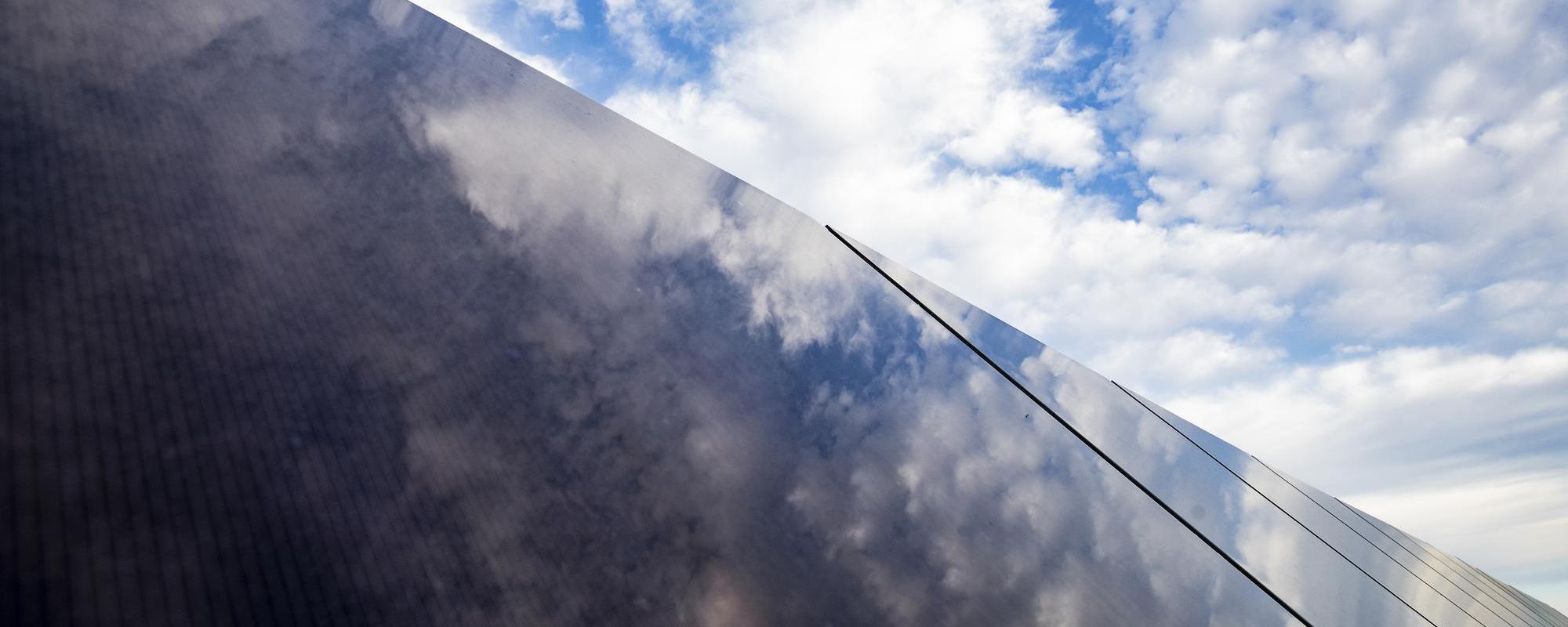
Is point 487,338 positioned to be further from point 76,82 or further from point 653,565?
point 76,82

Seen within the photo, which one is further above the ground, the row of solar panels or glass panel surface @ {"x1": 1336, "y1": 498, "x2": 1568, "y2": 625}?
glass panel surface @ {"x1": 1336, "y1": 498, "x2": 1568, "y2": 625}

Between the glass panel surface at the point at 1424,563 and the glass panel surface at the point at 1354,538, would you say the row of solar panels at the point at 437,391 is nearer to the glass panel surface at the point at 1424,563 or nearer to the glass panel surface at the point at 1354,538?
the glass panel surface at the point at 1354,538

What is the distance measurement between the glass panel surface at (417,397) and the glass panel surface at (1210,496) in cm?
63

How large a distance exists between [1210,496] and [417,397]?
421 cm

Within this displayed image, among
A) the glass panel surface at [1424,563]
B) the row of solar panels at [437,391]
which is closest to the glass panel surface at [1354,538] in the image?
the glass panel surface at [1424,563]

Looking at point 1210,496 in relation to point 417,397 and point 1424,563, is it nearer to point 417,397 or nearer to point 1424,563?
point 417,397

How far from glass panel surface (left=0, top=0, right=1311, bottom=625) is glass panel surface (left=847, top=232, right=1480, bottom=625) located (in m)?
0.63

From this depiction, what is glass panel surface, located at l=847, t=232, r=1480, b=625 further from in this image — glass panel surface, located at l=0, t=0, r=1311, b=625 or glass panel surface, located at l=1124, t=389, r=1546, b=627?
Answer: glass panel surface, located at l=0, t=0, r=1311, b=625

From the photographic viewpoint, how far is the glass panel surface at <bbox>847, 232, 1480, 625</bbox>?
306 cm

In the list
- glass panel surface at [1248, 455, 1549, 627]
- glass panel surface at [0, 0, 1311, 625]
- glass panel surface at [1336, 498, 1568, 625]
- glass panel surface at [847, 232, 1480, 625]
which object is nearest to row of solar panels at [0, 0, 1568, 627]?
glass panel surface at [0, 0, 1311, 625]

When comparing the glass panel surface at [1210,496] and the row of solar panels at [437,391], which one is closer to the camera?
the row of solar panels at [437,391]

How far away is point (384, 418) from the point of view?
42.0 inches

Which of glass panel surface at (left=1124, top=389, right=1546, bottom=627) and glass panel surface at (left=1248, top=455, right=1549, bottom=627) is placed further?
glass panel surface at (left=1248, top=455, right=1549, bottom=627)

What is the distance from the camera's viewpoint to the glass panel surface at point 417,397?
0.82 meters
